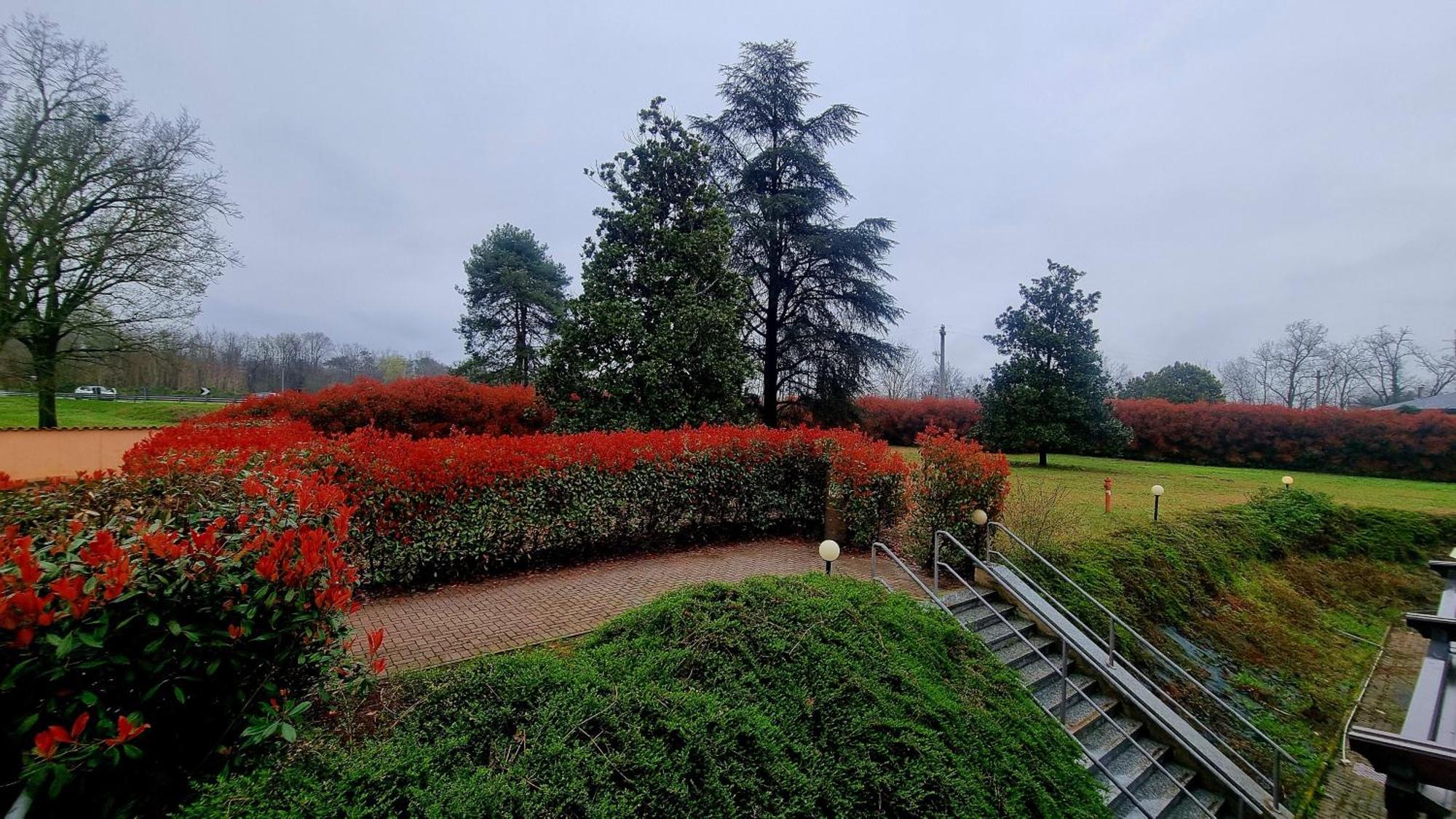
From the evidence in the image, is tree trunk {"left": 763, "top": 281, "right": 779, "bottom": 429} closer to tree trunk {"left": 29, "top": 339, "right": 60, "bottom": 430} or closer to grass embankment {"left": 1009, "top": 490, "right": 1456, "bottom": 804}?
grass embankment {"left": 1009, "top": 490, "right": 1456, "bottom": 804}

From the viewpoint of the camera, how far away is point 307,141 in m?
10.7

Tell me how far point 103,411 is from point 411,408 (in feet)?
52.3

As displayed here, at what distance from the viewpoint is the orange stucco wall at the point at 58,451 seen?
10172mm

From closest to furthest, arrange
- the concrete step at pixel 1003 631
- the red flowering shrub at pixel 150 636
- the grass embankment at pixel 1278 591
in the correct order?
the red flowering shrub at pixel 150 636 → the concrete step at pixel 1003 631 → the grass embankment at pixel 1278 591

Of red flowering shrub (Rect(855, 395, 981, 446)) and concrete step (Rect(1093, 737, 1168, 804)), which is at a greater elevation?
red flowering shrub (Rect(855, 395, 981, 446))

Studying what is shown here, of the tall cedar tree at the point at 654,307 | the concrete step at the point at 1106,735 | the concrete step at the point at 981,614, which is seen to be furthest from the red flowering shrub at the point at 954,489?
the tall cedar tree at the point at 654,307

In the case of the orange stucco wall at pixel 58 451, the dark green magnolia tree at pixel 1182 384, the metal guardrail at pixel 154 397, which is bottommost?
the orange stucco wall at pixel 58 451

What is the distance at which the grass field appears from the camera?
8586mm

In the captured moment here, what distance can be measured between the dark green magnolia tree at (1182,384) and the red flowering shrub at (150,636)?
3632 centimetres

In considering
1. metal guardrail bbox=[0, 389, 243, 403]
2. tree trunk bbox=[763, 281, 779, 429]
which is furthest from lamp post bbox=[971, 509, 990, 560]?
metal guardrail bbox=[0, 389, 243, 403]

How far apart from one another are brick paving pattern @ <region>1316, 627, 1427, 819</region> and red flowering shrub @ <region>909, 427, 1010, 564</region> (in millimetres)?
3752

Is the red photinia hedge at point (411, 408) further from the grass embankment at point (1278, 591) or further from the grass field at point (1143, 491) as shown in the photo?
the grass embankment at point (1278, 591)

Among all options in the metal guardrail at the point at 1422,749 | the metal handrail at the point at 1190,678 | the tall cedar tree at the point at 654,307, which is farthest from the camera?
the tall cedar tree at the point at 654,307

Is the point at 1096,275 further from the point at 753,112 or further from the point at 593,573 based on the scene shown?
the point at 593,573
